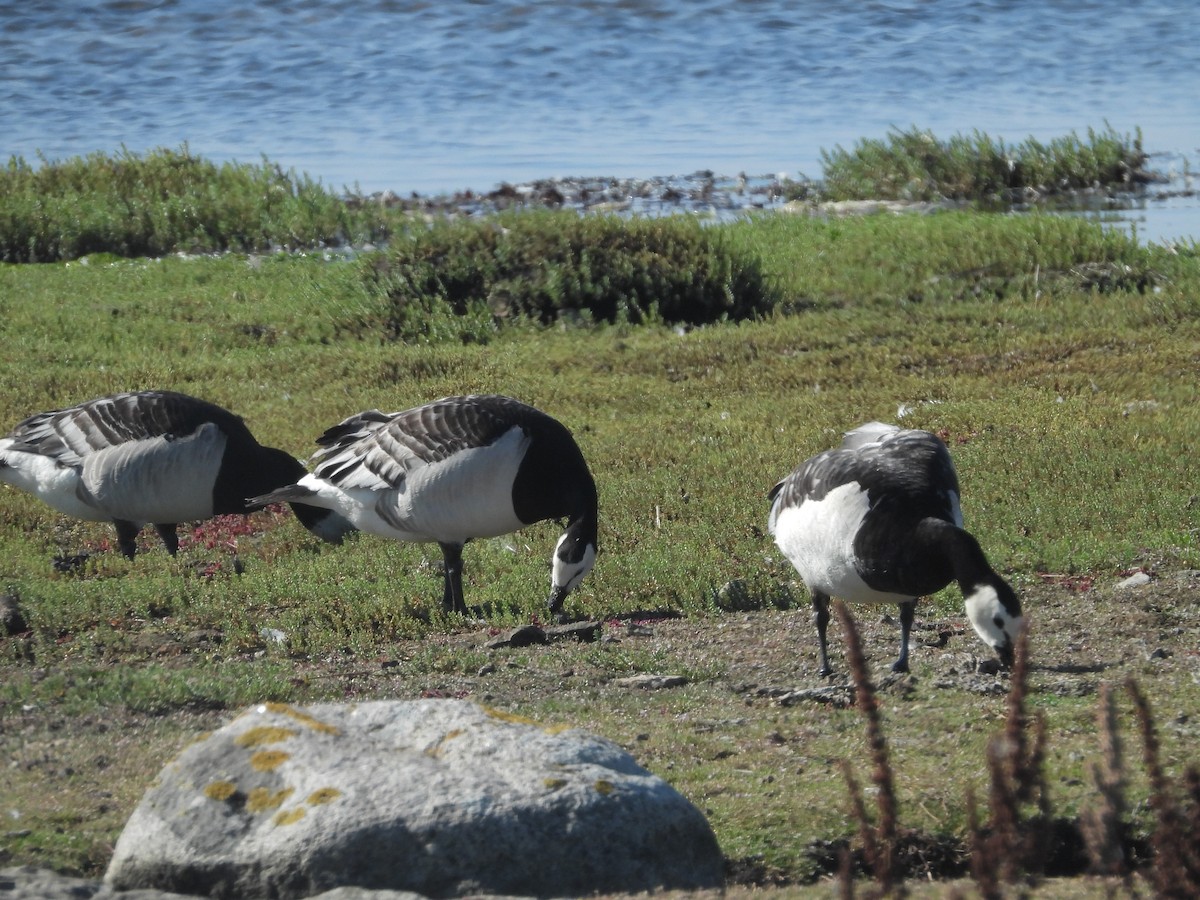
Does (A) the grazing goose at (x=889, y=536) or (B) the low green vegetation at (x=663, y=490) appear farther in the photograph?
(A) the grazing goose at (x=889, y=536)

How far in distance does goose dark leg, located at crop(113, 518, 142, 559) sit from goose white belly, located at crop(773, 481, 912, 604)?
5419 millimetres

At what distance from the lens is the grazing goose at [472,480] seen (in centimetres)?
940

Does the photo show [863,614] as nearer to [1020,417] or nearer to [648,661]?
[648,661]

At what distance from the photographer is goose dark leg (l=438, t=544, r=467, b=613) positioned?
9.52 meters

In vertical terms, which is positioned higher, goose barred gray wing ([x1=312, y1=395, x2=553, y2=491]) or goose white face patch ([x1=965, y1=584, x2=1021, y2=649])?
goose white face patch ([x1=965, y1=584, x2=1021, y2=649])

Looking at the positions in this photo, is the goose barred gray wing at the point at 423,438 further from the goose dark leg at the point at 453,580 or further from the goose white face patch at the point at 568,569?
the goose white face patch at the point at 568,569

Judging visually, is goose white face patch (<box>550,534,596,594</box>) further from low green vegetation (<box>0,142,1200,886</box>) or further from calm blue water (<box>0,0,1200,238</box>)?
calm blue water (<box>0,0,1200,238</box>)

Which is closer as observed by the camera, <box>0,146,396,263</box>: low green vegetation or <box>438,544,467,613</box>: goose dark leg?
<box>438,544,467,613</box>: goose dark leg

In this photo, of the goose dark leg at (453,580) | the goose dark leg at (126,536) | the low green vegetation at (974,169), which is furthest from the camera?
the low green vegetation at (974,169)

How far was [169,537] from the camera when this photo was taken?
11.2m

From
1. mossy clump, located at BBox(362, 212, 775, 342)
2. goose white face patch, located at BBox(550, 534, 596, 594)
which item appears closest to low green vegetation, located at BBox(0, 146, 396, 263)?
mossy clump, located at BBox(362, 212, 775, 342)

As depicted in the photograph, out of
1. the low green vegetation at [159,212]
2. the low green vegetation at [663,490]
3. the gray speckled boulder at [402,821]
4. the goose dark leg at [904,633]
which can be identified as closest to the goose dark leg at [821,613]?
the low green vegetation at [663,490]

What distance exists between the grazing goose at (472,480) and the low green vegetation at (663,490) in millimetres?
491

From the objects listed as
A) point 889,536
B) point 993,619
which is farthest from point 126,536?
point 993,619
